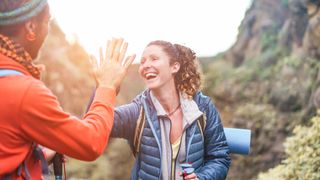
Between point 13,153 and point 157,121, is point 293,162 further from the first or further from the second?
point 13,153

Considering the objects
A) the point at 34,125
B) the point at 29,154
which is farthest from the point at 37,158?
the point at 34,125

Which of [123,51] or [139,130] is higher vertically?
[123,51]

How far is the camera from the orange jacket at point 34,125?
1.37m

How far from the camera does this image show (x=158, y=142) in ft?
7.66

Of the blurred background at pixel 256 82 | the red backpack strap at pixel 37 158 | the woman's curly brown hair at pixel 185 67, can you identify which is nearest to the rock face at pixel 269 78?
the blurred background at pixel 256 82

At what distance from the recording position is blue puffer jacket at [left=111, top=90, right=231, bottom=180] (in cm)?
234

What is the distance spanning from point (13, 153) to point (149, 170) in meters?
1.03

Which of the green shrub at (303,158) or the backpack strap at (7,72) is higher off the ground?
the backpack strap at (7,72)

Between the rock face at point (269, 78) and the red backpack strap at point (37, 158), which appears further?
the rock face at point (269, 78)

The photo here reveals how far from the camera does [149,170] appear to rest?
2350 millimetres

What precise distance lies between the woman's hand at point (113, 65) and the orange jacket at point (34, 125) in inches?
8.7

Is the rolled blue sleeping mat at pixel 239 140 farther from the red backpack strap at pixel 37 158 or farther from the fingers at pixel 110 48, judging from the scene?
the red backpack strap at pixel 37 158

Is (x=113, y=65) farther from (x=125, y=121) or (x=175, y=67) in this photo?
(x=175, y=67)

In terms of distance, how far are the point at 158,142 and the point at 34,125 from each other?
1035mm
